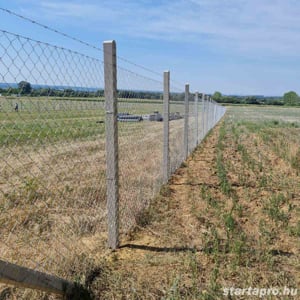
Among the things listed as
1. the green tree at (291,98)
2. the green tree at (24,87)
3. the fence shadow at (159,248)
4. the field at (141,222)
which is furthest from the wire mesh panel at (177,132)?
the green tree at (291,98)

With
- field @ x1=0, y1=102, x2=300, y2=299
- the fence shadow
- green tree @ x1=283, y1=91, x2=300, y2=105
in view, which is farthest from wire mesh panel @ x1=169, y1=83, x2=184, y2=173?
green tree @ x1=283, y1=91, x2=300, y2=105

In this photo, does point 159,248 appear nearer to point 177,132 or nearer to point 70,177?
point 70,177

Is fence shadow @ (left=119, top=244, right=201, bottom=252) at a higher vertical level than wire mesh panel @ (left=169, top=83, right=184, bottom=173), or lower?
lower

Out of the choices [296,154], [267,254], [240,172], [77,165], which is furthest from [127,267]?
[296,154]

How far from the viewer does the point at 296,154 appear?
8766 mm

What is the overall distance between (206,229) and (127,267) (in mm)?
1242

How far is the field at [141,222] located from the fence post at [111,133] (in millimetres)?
143

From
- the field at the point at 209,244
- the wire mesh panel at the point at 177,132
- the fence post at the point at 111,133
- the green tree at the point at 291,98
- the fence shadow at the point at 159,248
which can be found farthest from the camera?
the green tree at the point at 291,98

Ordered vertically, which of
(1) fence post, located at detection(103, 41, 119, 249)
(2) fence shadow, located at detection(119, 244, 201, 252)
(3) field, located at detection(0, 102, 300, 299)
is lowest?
(2) fence shadow, located at detection(119, 244, 201, 252)

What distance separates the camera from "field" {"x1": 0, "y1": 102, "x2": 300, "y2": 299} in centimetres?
265

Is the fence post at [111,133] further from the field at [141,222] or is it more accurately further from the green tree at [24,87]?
the green tree at [24,87]

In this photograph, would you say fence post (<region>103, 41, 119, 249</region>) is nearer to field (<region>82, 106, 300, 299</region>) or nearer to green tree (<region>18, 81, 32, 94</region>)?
field (<region>82, 106, 300, 299</region>)

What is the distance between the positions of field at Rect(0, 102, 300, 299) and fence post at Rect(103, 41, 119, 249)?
143 mm

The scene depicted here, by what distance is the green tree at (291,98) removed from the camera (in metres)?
97.0
